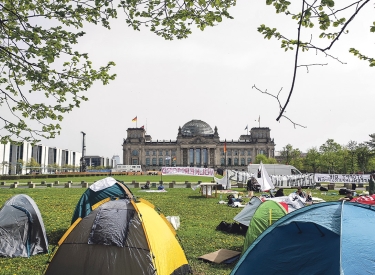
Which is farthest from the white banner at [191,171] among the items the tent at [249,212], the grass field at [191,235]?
the tent at [249,212]

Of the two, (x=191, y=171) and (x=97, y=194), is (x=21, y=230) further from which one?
(x=191, y=171)

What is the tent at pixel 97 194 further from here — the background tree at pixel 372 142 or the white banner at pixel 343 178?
the background tree at pixel 372 142

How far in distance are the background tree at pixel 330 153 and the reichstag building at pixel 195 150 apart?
56.5m

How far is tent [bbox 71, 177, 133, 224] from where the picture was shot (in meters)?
10.4

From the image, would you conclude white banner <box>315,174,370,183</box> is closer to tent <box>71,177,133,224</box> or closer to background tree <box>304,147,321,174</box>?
tent <box>71,177,133,224</box>

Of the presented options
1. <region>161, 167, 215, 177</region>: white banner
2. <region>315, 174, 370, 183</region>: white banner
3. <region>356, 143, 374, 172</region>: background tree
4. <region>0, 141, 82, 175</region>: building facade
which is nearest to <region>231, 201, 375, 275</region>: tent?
<region>161, 167, 215, 177</region>: white banner

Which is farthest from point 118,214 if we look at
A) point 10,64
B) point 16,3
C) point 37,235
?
point 16,3

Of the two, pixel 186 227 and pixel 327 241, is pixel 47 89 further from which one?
pixel 327 241

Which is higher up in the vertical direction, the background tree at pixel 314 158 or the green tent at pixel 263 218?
the background tree at pixel 314 158

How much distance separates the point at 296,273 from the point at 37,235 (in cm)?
670

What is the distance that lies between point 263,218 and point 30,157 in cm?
12429

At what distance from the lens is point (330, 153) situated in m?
68.4

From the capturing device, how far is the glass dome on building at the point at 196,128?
136500 millimetres

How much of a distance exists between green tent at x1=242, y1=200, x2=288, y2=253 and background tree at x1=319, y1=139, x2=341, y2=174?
211ft
